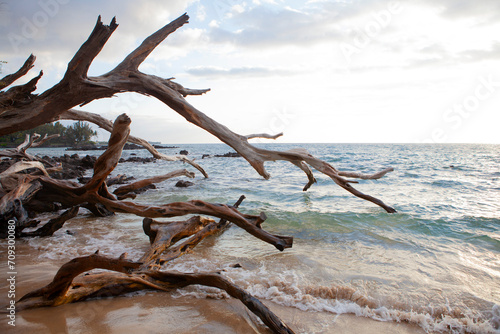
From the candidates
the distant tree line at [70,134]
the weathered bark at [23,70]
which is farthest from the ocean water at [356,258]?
the distant tree line at [70,134]

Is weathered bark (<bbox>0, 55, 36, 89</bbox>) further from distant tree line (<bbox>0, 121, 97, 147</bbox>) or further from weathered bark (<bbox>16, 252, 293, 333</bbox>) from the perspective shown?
distant tree line (<bbox>0, 121, 97, 147</bbox>)

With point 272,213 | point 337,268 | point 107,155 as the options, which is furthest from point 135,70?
point 272,213

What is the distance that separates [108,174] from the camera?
3836 mm

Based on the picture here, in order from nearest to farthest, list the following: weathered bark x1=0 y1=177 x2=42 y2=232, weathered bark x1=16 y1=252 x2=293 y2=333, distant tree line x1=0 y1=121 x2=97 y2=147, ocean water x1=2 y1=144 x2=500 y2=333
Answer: weathered bark x1=16 y1=252 x2=293 y2=333
ocean water x1=2 y1=144 x2=500 y2=333
weathered bark x1=0 y1=177 x2=42 y2=232
distant tree line x1=0 y1=121 x2=97 y2=147

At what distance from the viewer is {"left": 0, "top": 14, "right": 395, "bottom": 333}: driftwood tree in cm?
283

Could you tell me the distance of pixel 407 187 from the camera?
12.3m

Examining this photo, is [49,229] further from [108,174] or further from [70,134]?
[70,134]

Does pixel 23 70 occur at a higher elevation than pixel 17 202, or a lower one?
higher

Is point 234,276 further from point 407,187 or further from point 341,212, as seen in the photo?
point 407,187

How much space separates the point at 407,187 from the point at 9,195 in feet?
42.8

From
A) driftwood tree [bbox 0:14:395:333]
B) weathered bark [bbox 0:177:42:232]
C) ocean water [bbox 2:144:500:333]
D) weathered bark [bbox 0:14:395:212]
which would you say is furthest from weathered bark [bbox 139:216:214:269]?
weathered bark [bbox 0:177:42:232]

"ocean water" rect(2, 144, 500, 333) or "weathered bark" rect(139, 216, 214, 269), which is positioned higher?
"weathered bark" rect(139, 216, 214, 269)

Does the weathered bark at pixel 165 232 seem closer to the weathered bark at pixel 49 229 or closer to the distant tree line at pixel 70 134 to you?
the weathered bark at pixel 49 229

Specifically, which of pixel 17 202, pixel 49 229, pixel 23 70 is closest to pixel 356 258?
pixel 49 229
